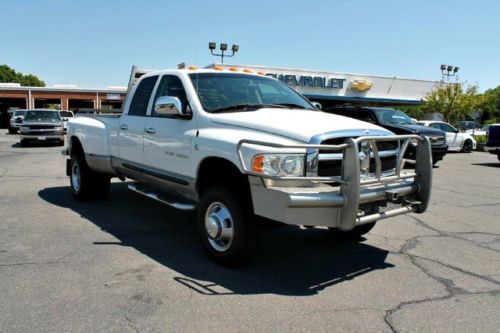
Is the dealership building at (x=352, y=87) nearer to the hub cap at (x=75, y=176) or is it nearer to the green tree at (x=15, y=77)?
the hub cap at (x=75, y=176)

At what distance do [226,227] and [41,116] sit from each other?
68.6 ft

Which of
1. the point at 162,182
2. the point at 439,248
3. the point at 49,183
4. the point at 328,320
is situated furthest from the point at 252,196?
the point at 49,183

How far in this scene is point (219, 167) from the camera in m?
5.04

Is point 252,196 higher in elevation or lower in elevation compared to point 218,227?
higher

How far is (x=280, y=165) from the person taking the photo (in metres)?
4.27

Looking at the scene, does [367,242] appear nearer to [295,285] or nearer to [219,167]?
[295,285]

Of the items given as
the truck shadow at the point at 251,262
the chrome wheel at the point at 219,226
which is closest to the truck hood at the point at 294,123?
the chrome wheel at the point at 219,226

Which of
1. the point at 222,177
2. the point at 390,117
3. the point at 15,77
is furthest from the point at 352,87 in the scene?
the point at 15,77

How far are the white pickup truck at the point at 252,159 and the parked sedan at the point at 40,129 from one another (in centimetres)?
1661

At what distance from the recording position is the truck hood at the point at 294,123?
4.47 meters

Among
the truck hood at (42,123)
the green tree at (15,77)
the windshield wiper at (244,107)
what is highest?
the green tree at (15,77)

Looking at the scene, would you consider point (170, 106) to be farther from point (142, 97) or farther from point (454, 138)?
point (454, 138)

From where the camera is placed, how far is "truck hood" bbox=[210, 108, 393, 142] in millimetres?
4473

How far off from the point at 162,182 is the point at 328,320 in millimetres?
2958
